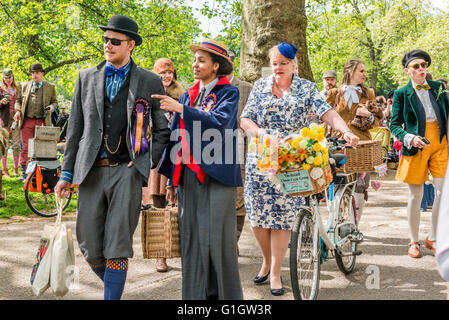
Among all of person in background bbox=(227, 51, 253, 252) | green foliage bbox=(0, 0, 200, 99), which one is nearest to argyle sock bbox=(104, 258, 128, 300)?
person in background bbox=(227, 51, 253, 252)

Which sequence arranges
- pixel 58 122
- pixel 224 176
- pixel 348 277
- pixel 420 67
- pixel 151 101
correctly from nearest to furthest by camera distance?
pixel 224 176 → pixel 151 101 → pixel 348 277 → pixel 420 67 → pixel 58 122

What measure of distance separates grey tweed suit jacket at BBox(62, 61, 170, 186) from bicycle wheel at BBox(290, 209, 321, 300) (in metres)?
1.33

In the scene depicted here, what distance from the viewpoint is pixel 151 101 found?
3869 mm

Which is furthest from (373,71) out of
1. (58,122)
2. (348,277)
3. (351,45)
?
(348,277)

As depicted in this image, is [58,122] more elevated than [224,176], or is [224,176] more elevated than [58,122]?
[58,122]

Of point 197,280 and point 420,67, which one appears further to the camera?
point 420,67

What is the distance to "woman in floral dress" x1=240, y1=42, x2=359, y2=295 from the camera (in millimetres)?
4602

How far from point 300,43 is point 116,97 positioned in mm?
4569

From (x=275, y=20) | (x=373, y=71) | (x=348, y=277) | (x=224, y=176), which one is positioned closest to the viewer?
(x=224, y=176)

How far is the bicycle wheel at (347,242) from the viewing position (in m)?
5.21

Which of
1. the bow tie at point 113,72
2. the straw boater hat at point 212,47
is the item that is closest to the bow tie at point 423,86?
the straw boater hat at point 212,47

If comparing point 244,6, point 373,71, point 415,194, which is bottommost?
point 415,194

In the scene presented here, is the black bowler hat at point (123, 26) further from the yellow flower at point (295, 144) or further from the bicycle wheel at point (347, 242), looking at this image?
the bicycle wheel at point (347, 242)

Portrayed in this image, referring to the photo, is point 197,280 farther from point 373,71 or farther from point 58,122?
point 373,71
